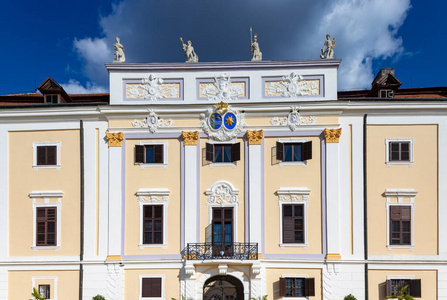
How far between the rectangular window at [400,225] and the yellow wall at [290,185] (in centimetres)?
388

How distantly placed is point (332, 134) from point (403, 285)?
8.75m

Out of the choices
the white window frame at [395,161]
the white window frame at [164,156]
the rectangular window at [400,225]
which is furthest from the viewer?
the white window frame at [164,156]

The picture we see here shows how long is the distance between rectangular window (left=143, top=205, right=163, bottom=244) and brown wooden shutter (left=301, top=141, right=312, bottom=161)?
8.27 metres

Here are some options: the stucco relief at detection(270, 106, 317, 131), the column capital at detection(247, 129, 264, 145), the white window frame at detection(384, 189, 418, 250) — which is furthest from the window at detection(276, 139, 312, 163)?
the white window frame at detection(384, 189, 418, 250)

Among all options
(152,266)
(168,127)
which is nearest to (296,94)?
(168,127)

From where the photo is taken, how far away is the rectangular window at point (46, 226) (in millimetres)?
20516

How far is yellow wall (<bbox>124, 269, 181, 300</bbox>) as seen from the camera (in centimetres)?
2006

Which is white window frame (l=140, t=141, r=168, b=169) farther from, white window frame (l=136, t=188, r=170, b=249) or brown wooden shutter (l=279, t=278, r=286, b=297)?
brown wooden shutter (l=279, t=278, r=286, b=297)

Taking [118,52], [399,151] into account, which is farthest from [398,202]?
[118,52]

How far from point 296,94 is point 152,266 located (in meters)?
12.2

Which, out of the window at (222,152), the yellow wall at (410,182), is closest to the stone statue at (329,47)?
the yellow wall at (410,182)

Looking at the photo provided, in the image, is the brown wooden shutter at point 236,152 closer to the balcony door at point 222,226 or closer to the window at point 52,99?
the balcony door at point 222,226

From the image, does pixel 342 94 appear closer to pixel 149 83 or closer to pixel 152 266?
pixel 149 83

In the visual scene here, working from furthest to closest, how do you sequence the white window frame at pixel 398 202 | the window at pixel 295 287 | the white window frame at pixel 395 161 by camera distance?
the white window frame at pixel 395 161 → the white window frame at pixel 398 202 → the window at pixel 295 287
